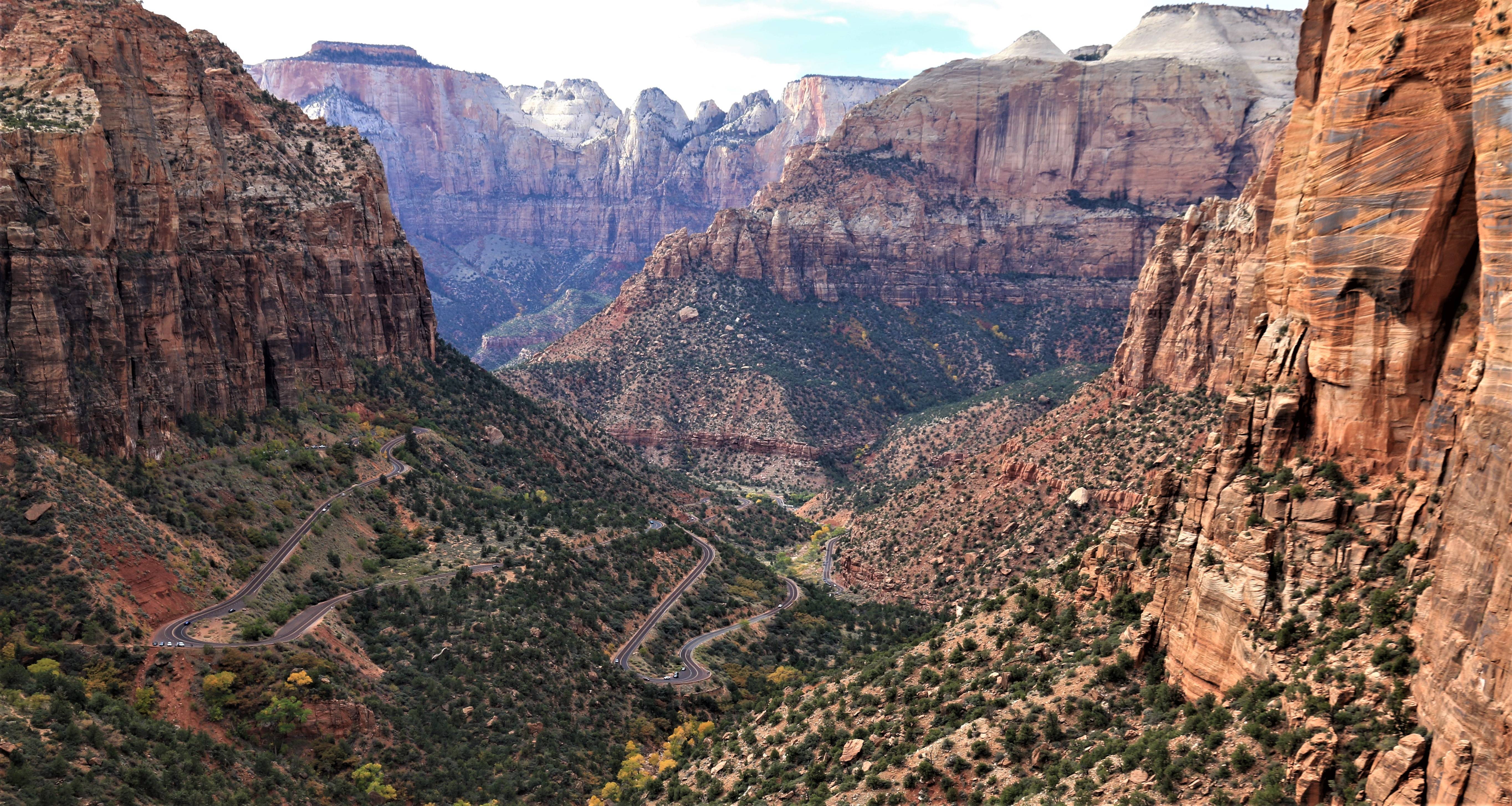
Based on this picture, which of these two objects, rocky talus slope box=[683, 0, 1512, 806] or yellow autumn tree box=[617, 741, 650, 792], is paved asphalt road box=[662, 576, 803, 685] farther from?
rocky talus slope box=[683, 0, 1512, 806]

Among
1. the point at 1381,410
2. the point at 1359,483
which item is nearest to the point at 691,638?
the point at 1359,483

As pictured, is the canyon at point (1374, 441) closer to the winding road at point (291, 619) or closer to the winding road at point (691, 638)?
the winding road at point (691, 638)

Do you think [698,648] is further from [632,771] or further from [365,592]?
[365,592]

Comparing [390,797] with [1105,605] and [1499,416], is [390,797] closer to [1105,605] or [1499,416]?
[1105,605]

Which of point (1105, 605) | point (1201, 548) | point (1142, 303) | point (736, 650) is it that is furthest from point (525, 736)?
point (1142, 303)

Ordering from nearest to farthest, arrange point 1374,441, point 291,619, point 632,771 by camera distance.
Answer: point 1374,441 < point 632,771 < point 291,619

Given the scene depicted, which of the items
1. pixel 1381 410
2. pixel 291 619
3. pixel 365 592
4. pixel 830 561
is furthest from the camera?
pixel 830 561

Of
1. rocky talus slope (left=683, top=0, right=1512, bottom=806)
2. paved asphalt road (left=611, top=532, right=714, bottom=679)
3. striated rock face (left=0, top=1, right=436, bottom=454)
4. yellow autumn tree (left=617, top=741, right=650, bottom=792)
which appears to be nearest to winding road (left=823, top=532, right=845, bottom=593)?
paved asphalt road (left=611, top=532, right=714, bottom=679)

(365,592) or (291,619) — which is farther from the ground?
(291,619)
